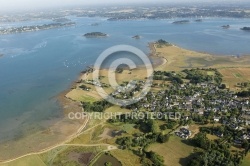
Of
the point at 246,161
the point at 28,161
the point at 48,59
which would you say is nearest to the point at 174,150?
the point at 246,161

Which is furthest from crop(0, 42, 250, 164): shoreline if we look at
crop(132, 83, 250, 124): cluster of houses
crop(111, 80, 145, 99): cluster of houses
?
crop(132, 83, 250, 124): cluster of houses

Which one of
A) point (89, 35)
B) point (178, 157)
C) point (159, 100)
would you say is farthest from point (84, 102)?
point (89, 35)

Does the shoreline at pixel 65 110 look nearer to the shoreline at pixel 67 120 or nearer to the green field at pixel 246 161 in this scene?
the shoreline at pixel 67 120

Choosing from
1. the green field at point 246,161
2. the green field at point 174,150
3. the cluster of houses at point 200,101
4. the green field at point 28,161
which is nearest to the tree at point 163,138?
the green field at point 174,150

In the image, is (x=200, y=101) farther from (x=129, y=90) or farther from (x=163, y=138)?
(x=163, y=138)

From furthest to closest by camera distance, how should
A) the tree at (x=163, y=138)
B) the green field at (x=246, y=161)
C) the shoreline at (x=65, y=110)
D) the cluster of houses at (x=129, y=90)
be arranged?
1. the cluster of houses at (x=129, y=90)
2. the tree at (x=163, y=138)
3. the shoreline at (x=65, y=110)
4. the green field at (x=246, y=161)

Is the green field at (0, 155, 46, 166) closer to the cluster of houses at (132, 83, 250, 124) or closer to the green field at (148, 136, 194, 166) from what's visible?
the green field at (148, 136, 194, 166)

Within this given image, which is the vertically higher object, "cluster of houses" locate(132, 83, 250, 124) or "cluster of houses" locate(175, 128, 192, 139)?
"cluster of houses" locate(132, 83, 250, 124)
